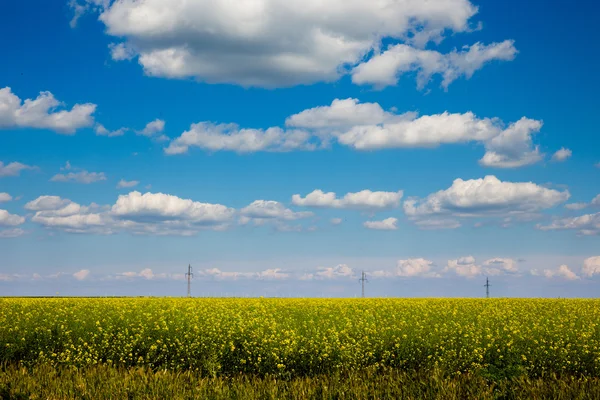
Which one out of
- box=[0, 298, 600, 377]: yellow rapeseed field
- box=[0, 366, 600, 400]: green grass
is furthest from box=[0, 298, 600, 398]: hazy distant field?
box=[0, 366, 600, 400]: green grass

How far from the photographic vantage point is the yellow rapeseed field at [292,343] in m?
15.5

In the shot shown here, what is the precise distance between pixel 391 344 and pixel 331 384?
575cm

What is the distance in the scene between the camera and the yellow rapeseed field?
15.5 meters

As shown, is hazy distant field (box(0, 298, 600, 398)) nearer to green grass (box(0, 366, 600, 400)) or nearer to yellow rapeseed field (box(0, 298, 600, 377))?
yellow rapeseed field (box(0, 298, 600, 377))

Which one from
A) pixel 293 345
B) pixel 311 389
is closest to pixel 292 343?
pixel 293 345

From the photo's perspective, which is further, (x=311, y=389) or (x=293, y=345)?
(x=293, y=345)

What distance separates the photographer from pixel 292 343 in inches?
620

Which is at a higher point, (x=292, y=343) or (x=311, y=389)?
(x=292, y=343)

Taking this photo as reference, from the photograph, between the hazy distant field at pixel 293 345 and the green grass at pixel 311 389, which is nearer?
the green grass at pixel 311 389

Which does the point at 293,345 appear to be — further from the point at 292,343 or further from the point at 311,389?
the point at 311,389

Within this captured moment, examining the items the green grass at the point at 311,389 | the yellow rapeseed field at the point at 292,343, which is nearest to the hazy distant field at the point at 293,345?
the yellow rapeseed field at the point at 292,343

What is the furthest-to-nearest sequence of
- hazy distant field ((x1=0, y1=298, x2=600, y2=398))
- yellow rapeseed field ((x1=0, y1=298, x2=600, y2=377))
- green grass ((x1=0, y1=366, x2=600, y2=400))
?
yellow rapeseed field ((x1=0, y1=298, x2=600, y2=377)) → hazy distant field ((x1=0, y1=298, x2=600, y2=398)) → green grass ((x1=0, y1=366, x2=600, y2=400))

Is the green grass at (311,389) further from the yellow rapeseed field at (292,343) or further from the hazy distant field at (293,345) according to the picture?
the yellow rapeseed field at (292,343)

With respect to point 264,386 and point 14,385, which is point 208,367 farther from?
point 14,385
